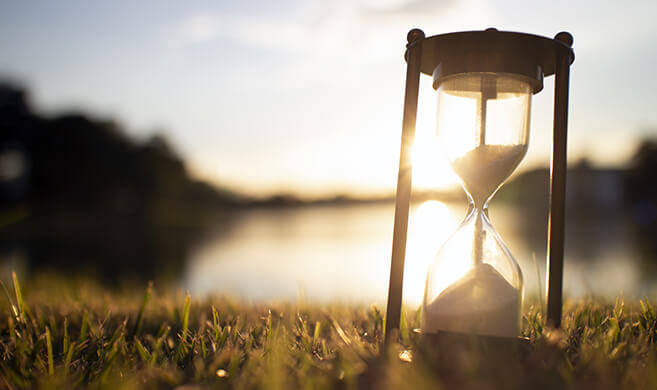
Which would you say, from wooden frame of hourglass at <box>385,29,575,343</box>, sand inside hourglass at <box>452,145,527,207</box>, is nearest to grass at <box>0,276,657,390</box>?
wooden frame of hourglass at <box>385,29,575,343</box>

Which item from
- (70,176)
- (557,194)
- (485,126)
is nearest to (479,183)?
(485,126)

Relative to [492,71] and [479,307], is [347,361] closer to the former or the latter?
[479,307]

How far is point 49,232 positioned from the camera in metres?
39.0

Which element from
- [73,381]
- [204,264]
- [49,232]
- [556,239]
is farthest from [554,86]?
[49,232]

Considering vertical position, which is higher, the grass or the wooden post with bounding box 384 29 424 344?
the wooden post with bounding box 384 29 424 344

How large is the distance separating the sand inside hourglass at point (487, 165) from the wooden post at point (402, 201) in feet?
0.67

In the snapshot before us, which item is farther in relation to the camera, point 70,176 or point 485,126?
point 70,176

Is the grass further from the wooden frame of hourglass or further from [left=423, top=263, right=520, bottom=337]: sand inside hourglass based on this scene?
the wooden frame of hourglass

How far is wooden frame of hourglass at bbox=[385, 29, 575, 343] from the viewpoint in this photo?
1.90 m

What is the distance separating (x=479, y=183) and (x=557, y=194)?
1.05ft

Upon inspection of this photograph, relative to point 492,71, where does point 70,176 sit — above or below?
above

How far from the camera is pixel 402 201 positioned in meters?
1.96

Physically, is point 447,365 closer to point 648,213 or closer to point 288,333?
point 288,333

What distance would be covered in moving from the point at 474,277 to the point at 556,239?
1.28ft
